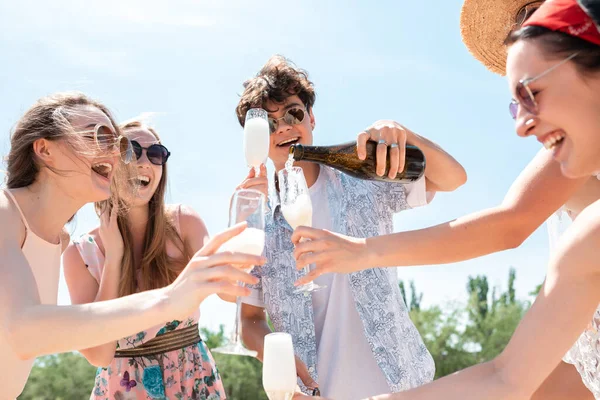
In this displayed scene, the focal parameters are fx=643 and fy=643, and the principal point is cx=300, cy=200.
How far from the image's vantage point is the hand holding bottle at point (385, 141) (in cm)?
372

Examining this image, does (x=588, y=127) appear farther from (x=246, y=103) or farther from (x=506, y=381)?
(x=246, y=103)

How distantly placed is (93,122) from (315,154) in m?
1.46

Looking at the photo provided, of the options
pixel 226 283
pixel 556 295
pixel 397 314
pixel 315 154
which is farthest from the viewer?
pixel 315 154

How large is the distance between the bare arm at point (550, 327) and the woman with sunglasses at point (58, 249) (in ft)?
3.12

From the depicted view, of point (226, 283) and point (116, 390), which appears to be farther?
point (116, 390)

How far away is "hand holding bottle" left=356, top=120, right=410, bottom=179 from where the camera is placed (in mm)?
3725

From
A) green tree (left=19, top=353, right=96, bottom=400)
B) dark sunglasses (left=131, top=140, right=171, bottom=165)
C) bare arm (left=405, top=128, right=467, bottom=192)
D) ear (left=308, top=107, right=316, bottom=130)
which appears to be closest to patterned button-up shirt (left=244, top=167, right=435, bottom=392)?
bare arm (left=405, top=128, right=467, bottom=192)

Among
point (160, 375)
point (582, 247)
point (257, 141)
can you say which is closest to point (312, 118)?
point (257, 141)

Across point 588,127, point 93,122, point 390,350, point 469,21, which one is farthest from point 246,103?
point 588,127

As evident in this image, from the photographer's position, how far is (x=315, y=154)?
4.41 m

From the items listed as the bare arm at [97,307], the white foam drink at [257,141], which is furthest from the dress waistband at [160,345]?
the bare arm at [97,307]

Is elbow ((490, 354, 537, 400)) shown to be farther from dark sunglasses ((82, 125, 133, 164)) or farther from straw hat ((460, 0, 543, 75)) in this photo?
dark sunglasses ((82, 125, 133, 164))

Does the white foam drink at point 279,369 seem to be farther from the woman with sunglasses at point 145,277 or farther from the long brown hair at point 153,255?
the long brown hair at point 153,255

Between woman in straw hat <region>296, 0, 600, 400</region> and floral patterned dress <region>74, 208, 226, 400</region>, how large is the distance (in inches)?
94.0
